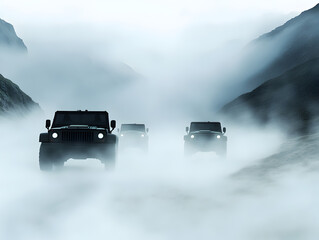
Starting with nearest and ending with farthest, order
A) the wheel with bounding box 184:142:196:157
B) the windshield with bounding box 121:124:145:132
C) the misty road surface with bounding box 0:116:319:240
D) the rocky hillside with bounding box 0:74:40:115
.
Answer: the misty road surface with bounding box 0:116:319:240
the wheel with bounding box 184:142:196:157
the windshield with bounding box 121:124:145:132
the rocky hillside with bounding box 0:74:40:115

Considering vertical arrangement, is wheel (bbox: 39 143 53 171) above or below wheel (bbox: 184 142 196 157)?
below

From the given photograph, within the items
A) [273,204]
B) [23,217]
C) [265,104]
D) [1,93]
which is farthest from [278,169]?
[265,104]

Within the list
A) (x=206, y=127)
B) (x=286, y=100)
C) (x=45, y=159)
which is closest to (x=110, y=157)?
(x=45, y=159)

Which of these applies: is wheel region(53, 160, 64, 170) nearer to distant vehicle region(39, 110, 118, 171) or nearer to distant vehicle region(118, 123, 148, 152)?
distant vehicle region(39, 110, 118, 171)

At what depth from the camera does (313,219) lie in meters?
8.68

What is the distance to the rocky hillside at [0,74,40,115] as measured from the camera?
81100 mm

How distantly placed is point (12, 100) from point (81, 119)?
2792 inches

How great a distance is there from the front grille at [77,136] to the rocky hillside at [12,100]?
6248 centimetres

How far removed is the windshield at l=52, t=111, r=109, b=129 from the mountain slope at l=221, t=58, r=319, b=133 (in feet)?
304

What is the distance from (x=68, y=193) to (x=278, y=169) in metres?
8.59

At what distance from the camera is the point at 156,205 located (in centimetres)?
1043

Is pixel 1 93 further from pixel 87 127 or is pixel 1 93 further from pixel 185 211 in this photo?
pixel 185 211

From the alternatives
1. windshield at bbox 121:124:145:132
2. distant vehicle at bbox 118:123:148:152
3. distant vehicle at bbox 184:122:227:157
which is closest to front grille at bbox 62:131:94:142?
distant vehicle at bbox 184:122:227:157

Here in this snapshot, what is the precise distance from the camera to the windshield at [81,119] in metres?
18.4
